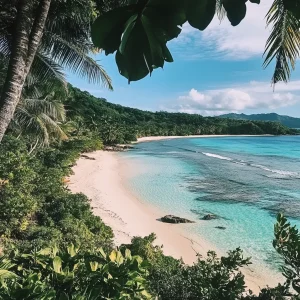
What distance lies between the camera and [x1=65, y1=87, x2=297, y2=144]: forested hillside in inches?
2076

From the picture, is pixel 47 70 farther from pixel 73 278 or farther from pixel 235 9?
pixel 235 9

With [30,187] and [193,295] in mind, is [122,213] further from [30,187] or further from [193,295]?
[193,295]

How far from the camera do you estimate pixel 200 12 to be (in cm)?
71

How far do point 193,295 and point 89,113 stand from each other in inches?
2145

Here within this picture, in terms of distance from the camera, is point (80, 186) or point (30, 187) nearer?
point (30, 187)

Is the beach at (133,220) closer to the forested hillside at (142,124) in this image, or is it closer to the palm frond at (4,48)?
the palm frond at (4,48)

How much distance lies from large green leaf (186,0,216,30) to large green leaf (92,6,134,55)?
0.39 feet

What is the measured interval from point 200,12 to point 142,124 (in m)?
84.0

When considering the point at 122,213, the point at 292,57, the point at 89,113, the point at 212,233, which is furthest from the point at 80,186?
the point at 89,113

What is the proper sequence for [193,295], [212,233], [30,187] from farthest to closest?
[212,233] < [30,187] < [193,295]

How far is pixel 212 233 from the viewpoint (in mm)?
13992

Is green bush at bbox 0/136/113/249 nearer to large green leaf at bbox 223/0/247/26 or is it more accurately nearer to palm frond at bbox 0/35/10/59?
palm frond at bbox 0/35/10/59

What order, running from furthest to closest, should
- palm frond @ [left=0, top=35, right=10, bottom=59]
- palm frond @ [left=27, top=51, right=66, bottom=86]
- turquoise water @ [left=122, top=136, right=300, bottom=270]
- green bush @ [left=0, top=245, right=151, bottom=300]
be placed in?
turquoise water @ [left=122, top=136, right=300, bottom=270] < palm frond @ [left=27, top=51, right=66, bottom=86] < palm frond @ [left=0, top=35, right=10, bottom=59] < green bush @ [left=0, top=245, right=151, bottom=300]

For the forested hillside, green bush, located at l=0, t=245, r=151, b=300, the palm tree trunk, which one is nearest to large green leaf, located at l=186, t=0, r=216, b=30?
green bush, located at l=0, t=245, r=151, b=300
